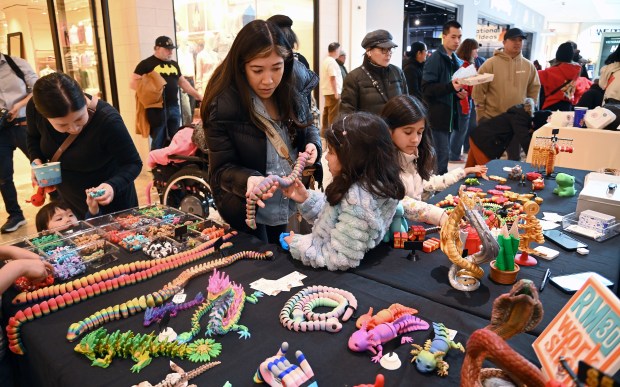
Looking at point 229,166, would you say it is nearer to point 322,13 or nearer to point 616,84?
point 616,84

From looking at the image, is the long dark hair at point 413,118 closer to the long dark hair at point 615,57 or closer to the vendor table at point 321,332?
the vendor table at point 321,332

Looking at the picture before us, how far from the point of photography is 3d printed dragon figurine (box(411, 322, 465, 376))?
984 millimetres

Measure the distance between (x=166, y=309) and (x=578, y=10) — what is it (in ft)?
64.9

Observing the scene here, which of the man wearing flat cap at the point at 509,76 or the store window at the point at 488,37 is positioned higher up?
the store window at the point at 488,37

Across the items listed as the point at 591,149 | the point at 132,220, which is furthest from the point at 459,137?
the point at 132,220

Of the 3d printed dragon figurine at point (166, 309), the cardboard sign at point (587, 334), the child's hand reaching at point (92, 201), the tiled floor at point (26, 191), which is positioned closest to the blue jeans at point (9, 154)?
the tiled floor at point (26, 191)

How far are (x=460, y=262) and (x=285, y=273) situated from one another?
590mm

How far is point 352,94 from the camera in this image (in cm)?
373

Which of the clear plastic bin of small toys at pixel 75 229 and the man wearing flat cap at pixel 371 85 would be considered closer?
the clear plastic bin of small toys at pixel 75 229

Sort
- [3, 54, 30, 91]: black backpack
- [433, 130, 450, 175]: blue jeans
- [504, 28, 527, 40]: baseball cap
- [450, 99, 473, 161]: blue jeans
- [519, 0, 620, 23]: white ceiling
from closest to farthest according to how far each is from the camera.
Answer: [3, 54, 30, 91]: black backpack < [504, 28, 527, 40]: baseball cap < [433, 130, 450, 175]: blue jeans < [450, 99, 473, 161]: blue jeans < [519, 0, 620, 23]: white ceiling

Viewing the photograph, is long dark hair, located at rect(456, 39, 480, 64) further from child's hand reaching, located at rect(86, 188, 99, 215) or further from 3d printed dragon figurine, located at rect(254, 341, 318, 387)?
3d printed dragon figurine, located at rect(254, 341, 318, 387)

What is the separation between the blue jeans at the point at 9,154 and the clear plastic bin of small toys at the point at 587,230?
389cm

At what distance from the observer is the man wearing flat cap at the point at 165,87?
4.56 m

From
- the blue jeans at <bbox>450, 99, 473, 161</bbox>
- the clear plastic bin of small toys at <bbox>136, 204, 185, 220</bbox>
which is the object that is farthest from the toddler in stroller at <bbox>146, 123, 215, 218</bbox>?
the blue jeans at <bbox>450, 99, 473, 161</bbox>
